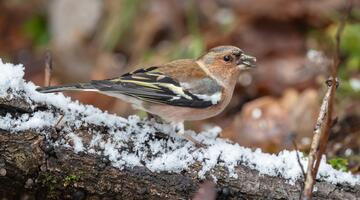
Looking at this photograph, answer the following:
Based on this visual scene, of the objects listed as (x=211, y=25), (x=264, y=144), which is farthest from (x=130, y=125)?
(x=211, y=25)

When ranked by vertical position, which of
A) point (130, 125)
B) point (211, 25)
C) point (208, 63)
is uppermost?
point (211, 25)

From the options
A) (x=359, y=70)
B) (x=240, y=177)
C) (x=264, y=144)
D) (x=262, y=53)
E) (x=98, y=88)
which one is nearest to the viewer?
(x=240, y=177)

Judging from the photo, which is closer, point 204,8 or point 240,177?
point 240,177

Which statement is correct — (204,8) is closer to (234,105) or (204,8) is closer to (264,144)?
(234,105)

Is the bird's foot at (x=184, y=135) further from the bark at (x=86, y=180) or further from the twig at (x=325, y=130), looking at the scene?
the twig at (x=325, y=130)

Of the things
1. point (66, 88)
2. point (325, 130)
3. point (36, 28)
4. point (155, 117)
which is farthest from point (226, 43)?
point (325, 130)

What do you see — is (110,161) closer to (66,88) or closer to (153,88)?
(66,88)

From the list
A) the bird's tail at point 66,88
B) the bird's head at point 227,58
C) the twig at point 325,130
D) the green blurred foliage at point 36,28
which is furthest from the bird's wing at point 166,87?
the green blurred foliage at point 36,28
